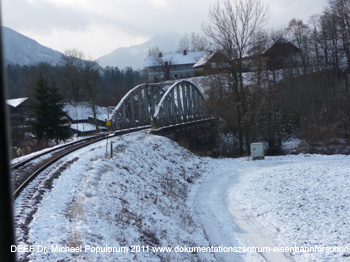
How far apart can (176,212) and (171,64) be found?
84967 millimetres

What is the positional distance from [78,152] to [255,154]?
13409mm

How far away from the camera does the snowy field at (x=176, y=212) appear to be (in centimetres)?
777

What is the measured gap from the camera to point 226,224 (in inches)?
482

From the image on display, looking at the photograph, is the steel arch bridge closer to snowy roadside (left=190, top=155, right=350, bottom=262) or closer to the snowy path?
snowy roadside (left=190, top=155, right=350, bottom=262)

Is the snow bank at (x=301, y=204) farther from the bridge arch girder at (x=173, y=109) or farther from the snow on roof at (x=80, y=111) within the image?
the snow on roof at (x=80, y=111)

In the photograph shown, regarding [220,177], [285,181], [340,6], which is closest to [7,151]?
[285,181]

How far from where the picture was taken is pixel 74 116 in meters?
60.9

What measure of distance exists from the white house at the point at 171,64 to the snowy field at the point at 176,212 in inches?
3014

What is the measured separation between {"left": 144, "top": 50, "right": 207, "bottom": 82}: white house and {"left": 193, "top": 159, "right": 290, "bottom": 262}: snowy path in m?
77.7

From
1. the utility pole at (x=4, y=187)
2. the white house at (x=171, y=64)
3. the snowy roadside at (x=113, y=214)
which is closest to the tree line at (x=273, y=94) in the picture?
the snowy roadside at (x=113, y=214)

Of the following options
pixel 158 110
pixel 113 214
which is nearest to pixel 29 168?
pixel 113 214

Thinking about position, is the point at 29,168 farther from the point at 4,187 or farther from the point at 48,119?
the point at 48,119

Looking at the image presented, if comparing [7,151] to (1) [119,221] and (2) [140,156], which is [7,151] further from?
(2) [140,156]

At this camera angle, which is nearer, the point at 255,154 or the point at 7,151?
the point at 7,151
